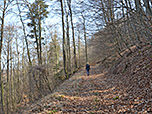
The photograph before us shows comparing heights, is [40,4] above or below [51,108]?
above

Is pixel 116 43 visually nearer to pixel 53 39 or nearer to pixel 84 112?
pixel 84 112

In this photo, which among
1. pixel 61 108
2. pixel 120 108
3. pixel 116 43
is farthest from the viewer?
pixel 116 43

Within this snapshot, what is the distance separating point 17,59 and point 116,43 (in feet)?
63.1

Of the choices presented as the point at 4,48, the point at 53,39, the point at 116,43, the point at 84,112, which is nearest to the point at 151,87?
the point at 84,112

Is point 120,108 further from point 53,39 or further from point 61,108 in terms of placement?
point 53,39

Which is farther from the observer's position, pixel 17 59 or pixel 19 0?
pixel 17 59

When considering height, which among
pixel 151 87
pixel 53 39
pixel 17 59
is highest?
pixel 53 39

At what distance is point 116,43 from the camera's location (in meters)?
14.9

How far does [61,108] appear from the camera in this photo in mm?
6293

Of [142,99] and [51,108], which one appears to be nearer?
[142,99]

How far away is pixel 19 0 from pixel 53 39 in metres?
21.4

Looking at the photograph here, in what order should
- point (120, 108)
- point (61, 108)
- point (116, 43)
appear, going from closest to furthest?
point (120, 108) < point (61, 108) < point (116, 43)

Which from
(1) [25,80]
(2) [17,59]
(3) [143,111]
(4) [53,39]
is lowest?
(1) [25,80]

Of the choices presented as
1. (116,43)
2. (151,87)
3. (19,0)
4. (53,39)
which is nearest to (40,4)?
(19,0)
